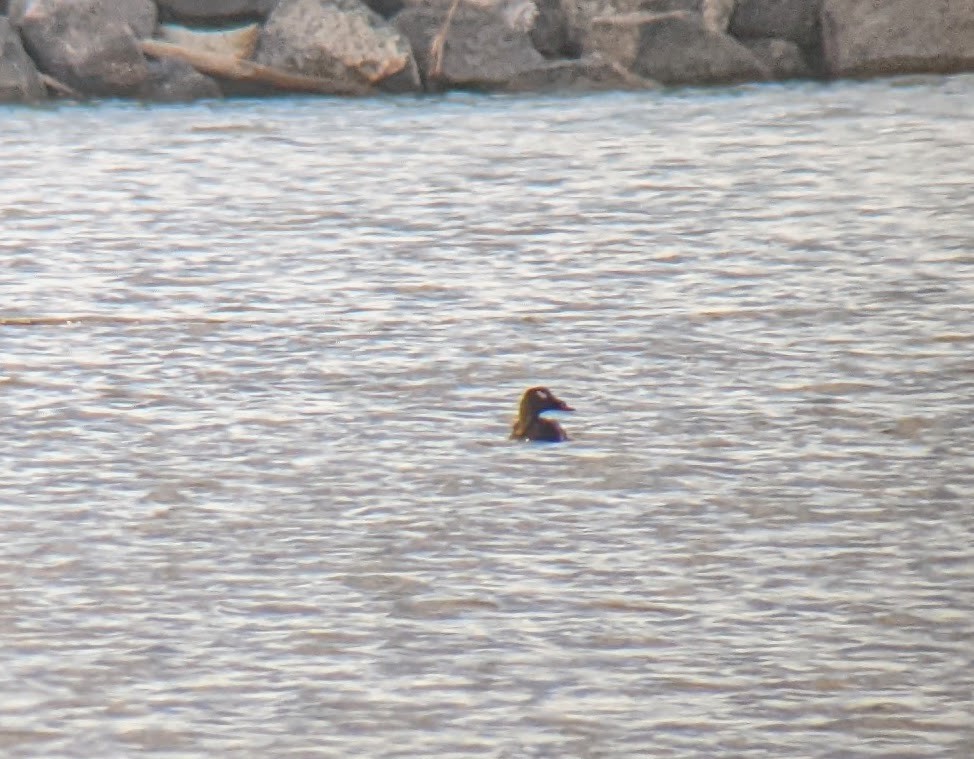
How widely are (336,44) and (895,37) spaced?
2.72 m

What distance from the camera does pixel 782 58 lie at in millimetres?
9133

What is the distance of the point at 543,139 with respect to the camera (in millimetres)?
6992

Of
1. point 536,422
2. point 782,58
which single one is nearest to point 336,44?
point 782,58

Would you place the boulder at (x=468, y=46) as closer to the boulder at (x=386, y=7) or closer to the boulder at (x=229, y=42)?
the boulder at (x=386, y=7)

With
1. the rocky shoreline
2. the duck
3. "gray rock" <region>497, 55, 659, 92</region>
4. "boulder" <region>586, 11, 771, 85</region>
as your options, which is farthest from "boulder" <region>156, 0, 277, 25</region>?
the duck

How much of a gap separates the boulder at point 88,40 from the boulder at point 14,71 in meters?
0.08

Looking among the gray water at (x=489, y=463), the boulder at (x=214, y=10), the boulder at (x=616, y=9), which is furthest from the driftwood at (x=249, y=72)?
the gray water at (x=489, y=463)

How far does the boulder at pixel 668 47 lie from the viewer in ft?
29.2

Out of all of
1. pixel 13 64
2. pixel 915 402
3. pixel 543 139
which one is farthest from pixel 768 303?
pixel 13 64

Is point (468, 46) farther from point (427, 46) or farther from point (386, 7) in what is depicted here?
point (386, 7)

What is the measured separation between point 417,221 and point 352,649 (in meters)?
3.18

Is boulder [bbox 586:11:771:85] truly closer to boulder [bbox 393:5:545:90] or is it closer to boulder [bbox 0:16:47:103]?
boulder [bbox 393:5:545:90]

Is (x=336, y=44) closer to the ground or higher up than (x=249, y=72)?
higher up

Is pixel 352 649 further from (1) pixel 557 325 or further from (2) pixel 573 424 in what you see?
(1) pixel 557 325
